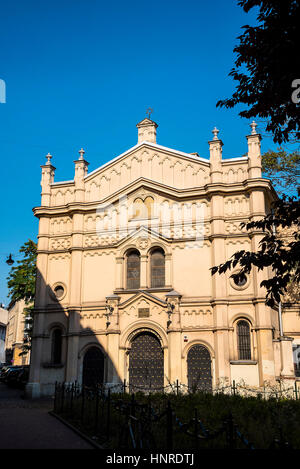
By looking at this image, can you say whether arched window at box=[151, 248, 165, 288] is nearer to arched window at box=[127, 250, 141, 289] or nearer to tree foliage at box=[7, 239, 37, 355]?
arched window at box=[127, 250, 141, 289]

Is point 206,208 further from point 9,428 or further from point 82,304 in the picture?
point 9,428

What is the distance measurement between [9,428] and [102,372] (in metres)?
12.2

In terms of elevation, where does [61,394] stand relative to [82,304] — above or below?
below

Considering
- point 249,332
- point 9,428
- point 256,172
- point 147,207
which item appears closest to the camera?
point 9,428

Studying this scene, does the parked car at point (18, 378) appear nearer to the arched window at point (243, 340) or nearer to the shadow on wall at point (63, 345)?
the shadow on wall at point (63, 345)

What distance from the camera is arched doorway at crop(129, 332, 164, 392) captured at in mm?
25422

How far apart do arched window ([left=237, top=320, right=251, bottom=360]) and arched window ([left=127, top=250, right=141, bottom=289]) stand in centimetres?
634

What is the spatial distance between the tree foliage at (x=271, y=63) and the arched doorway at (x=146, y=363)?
673 inches

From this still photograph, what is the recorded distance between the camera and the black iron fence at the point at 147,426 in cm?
941

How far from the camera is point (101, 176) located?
3022 centimetres

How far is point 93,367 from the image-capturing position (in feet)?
88.2

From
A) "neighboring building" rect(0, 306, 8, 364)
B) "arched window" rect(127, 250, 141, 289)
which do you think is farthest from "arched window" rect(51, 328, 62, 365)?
"neighboring building" rect(0, 306, 8, 364)

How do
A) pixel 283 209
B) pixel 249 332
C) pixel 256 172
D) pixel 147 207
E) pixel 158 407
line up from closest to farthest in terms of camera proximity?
pixel 283 209
pixel 158 407
pixel 249 332
pixel 256 172
pixel 147 207

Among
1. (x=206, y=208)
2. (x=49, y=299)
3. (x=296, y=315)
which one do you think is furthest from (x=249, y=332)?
(x=49, y=299)
